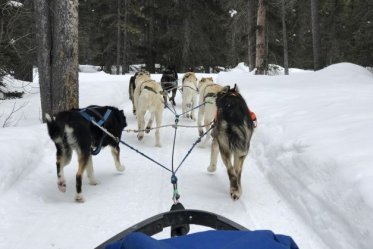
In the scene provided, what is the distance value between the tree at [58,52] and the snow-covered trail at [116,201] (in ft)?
3.52

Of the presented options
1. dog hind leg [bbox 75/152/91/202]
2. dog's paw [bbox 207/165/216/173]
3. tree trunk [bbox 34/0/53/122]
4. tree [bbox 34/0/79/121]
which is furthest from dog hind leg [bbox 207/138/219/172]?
tree trunk [bbox 34/0/53/122]

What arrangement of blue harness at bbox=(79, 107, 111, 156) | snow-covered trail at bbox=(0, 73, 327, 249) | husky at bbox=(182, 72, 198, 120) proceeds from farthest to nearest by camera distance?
husky at bbox=(182, 72, 198, 120) < blue harness at bbox=(79, 107, 111, 156) < snow-covered trail at bbox=(0, 73, 327, 249)

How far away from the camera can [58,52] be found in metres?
8.60

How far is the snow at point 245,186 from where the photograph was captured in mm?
4348

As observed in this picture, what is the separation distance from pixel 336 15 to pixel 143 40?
626 inches

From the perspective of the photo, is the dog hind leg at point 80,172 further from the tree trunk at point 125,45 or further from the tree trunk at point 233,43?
the tree trunk at point 125,45

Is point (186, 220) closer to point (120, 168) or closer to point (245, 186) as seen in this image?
point (245, 186)

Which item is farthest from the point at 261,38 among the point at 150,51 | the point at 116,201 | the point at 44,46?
Answer: the point at 150,51

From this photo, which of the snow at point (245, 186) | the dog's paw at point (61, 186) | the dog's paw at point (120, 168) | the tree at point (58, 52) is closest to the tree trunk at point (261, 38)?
the snow at point (245, 186)

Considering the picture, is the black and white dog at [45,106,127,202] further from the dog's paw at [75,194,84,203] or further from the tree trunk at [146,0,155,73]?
the tree trunk at [146,0,155,73]

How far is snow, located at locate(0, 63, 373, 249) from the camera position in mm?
4348

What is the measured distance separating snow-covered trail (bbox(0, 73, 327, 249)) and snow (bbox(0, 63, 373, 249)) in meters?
0.01

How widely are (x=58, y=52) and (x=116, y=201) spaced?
4.20m

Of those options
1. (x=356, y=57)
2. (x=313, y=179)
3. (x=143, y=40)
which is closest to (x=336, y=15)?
(x=356, y=57)
